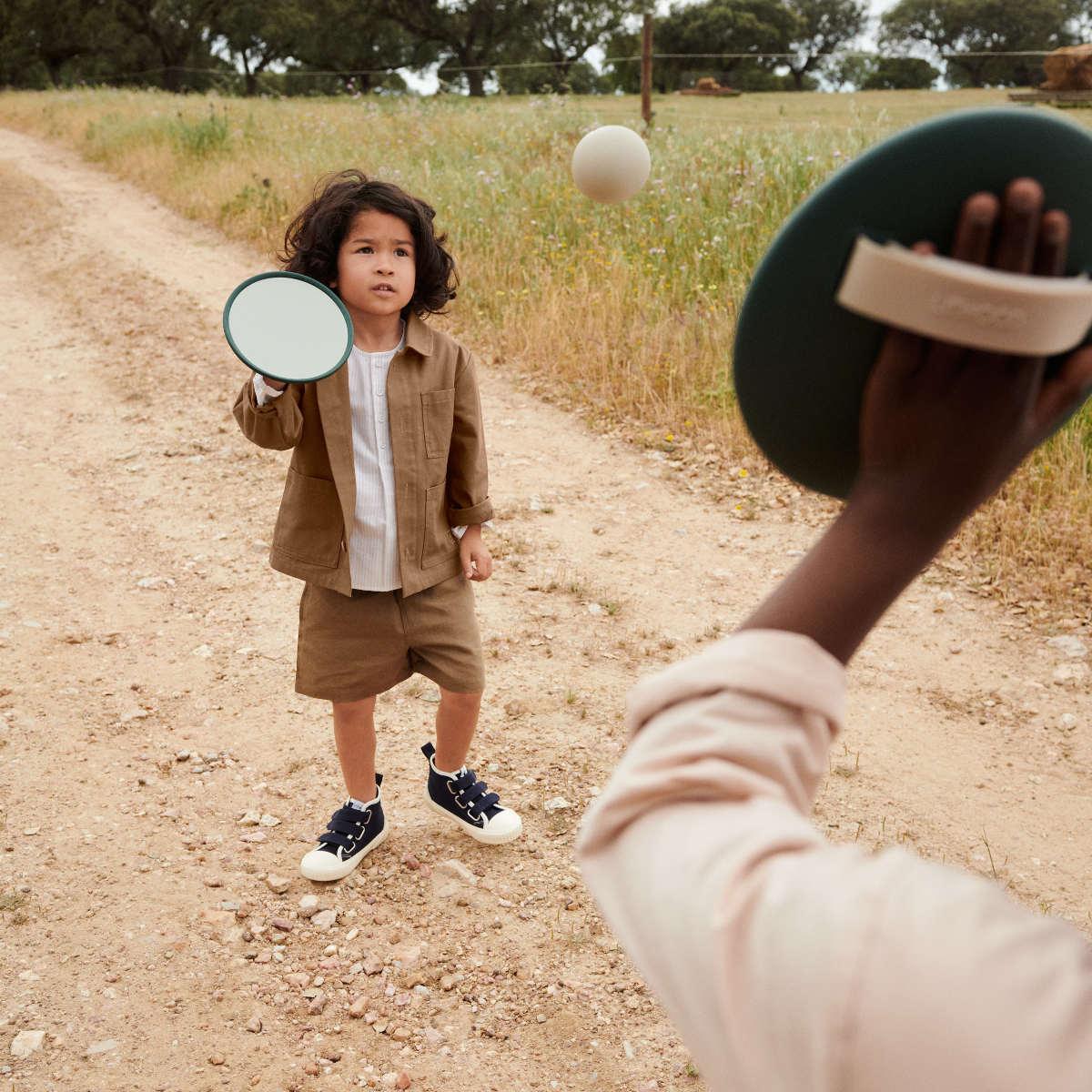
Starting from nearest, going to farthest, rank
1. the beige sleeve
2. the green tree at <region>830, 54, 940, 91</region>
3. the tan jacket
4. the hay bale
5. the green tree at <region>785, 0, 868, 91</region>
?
1. the beige sleeve
2. the tan jacket
3. the hay bale
4. the green tree at <region>830, 54, 940, 91</region>
5. the green tree at <region>785, 0, 868, 91</region>

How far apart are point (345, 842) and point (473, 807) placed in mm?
335

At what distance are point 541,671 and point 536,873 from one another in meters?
0.94

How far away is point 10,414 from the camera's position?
5926 mm

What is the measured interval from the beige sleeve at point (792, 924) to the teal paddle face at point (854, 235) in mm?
227

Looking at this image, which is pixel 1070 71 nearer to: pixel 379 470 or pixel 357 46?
pixel 379 470

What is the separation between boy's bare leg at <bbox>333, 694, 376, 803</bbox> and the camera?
8.11ft

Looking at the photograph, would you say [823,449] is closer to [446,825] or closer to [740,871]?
[740,871]

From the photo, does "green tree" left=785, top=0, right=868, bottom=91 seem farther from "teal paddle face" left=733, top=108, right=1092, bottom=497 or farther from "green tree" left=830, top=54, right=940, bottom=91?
"teal paddle face" left=733, top=108, right=1092, bottom=497

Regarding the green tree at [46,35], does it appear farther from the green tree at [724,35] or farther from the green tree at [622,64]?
the green tree at [724,35]

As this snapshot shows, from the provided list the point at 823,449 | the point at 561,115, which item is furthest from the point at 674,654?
the point at 561,115

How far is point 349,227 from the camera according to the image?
7.46ft

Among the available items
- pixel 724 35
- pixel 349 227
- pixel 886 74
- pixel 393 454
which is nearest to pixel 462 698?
pixel 393 454

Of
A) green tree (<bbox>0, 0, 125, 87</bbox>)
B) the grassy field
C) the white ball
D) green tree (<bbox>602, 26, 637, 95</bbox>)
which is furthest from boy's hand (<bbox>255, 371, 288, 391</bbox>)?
green tree (<bbox>0, 0, 125, 87</bbox>)

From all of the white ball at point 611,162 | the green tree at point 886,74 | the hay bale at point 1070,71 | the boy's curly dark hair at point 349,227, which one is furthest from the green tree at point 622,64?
the boy's curly dark hair at point 349,227
